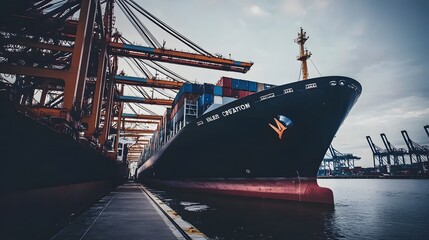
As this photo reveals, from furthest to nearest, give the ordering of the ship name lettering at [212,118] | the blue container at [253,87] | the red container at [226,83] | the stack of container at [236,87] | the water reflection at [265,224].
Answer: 1. the blue container at [253,87]
2. the red container at [226,83]
3. the stack of container at [236,87]
4. the ship name lettering at [212,118]
5. the water reflection at [265,224]

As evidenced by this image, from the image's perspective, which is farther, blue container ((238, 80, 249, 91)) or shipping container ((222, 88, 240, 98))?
blue container ((238, 80, 249, 91))

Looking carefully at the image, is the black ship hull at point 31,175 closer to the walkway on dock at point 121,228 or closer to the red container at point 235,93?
the walkway on dock at point 121,228

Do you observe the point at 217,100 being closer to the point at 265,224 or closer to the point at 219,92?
the point at 219,92

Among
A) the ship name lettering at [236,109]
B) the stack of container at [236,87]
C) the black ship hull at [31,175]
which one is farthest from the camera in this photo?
the stack of container at [236,87]

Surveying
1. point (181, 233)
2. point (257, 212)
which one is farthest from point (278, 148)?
point (181, 233)

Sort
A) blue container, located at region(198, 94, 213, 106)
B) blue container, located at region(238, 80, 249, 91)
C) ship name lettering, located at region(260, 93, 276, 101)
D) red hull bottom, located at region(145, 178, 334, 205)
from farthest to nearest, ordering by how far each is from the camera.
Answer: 1. blue container, located at region(238, 80, 249, 91)
2. blue container, located at region(198, 94, 213, 106)
3. ship name lettering, located at region(260, 93, 276, 101)
4. red hull bottom, located at region(145, 178, 334, 205)

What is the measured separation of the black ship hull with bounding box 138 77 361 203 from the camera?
38.1ft

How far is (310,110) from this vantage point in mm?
11727

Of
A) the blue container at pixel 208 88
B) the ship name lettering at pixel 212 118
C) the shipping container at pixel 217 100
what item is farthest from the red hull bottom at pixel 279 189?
the blue container at pixel 208 88

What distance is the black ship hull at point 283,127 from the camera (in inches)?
457

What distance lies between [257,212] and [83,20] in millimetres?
15081

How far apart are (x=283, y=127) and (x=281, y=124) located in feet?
0.62

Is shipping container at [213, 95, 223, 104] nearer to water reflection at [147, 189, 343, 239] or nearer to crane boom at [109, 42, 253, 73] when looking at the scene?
crane boom at [109, 42, 253, 73]

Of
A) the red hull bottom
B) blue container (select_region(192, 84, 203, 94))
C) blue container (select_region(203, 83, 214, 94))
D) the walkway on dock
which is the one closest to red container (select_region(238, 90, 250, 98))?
blue container (select_region(203, 83, 214, 94))
